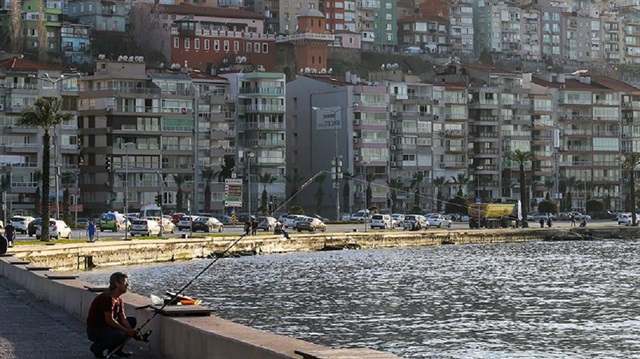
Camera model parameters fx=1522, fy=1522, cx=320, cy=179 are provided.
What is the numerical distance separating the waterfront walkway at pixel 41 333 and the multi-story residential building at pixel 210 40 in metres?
150

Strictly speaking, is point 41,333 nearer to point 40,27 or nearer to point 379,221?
point 379,221

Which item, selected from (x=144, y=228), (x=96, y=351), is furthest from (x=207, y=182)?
(x=96, y=351)

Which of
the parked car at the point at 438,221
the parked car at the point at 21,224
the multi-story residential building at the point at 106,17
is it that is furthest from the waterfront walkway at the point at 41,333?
the multi-story residential building at the point at 106,17

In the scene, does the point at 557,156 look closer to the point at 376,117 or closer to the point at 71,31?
the point at 376,117

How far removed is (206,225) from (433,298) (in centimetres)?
4830

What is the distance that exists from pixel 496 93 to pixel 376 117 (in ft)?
77.9

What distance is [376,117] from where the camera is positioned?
160500 millimetres

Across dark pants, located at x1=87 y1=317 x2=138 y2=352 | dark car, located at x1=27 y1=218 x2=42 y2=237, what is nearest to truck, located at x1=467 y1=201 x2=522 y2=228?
dark car, located at x1=27 y1=218 x2=42 y2=237

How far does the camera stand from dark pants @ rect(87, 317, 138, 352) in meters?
22.3

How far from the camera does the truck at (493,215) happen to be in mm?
134875

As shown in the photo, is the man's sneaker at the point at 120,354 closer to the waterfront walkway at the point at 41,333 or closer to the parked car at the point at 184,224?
the waterfront walkway at the point at 41,333

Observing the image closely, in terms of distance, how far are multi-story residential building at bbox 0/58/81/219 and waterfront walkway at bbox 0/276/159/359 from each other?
99541 millimetres

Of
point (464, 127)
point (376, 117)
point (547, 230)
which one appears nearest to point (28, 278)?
point (547, 230)

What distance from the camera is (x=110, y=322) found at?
2236cm
